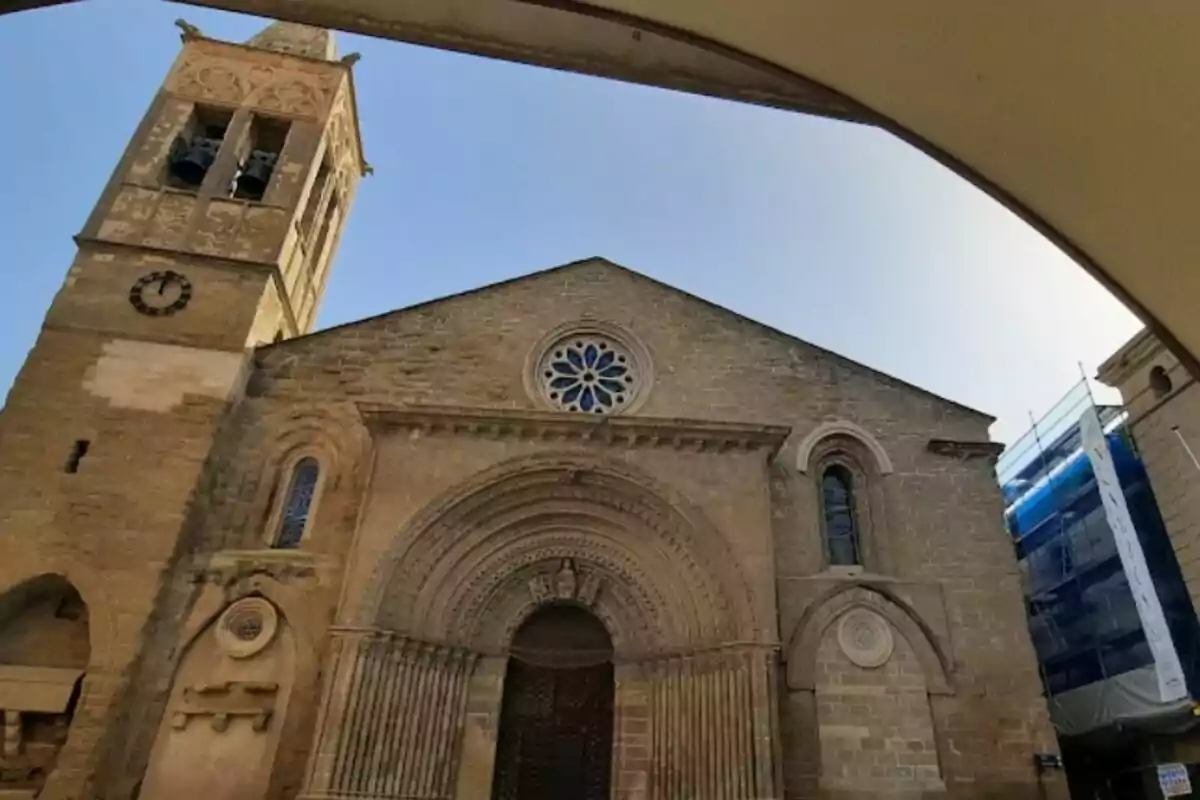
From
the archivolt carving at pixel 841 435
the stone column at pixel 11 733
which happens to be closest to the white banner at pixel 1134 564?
the archivolt carving at pixel 841 435

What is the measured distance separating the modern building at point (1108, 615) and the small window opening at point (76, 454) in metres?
15.2

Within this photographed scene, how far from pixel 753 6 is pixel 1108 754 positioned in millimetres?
16375

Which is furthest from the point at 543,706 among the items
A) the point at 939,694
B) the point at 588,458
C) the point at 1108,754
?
the point at 1108,754

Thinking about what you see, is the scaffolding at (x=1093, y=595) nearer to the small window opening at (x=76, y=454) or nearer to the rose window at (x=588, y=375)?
the rose window at (x=588, y=375)

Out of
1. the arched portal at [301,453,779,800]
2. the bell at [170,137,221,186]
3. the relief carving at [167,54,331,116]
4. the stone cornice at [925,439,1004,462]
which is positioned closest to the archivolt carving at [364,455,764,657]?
the arched portal at [301,453,779,800]

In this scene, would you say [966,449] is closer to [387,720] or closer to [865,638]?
[865,638]

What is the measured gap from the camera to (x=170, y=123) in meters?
15.0

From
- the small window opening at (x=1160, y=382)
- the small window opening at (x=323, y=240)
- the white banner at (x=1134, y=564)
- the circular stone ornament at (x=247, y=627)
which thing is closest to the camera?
the circular stone ornament at (x=247, y=627)

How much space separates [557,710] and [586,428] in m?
3.63

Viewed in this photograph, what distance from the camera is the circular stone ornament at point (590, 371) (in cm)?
1255

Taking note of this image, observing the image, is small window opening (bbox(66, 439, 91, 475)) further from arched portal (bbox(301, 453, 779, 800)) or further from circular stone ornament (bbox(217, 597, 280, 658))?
arched portal (bbox(301, 453, 779, 800))

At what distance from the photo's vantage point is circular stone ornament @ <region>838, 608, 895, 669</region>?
1050 centimetres

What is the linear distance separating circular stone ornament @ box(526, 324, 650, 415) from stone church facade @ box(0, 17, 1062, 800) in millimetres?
65

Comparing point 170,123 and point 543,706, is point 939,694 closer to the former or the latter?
point 543,706
